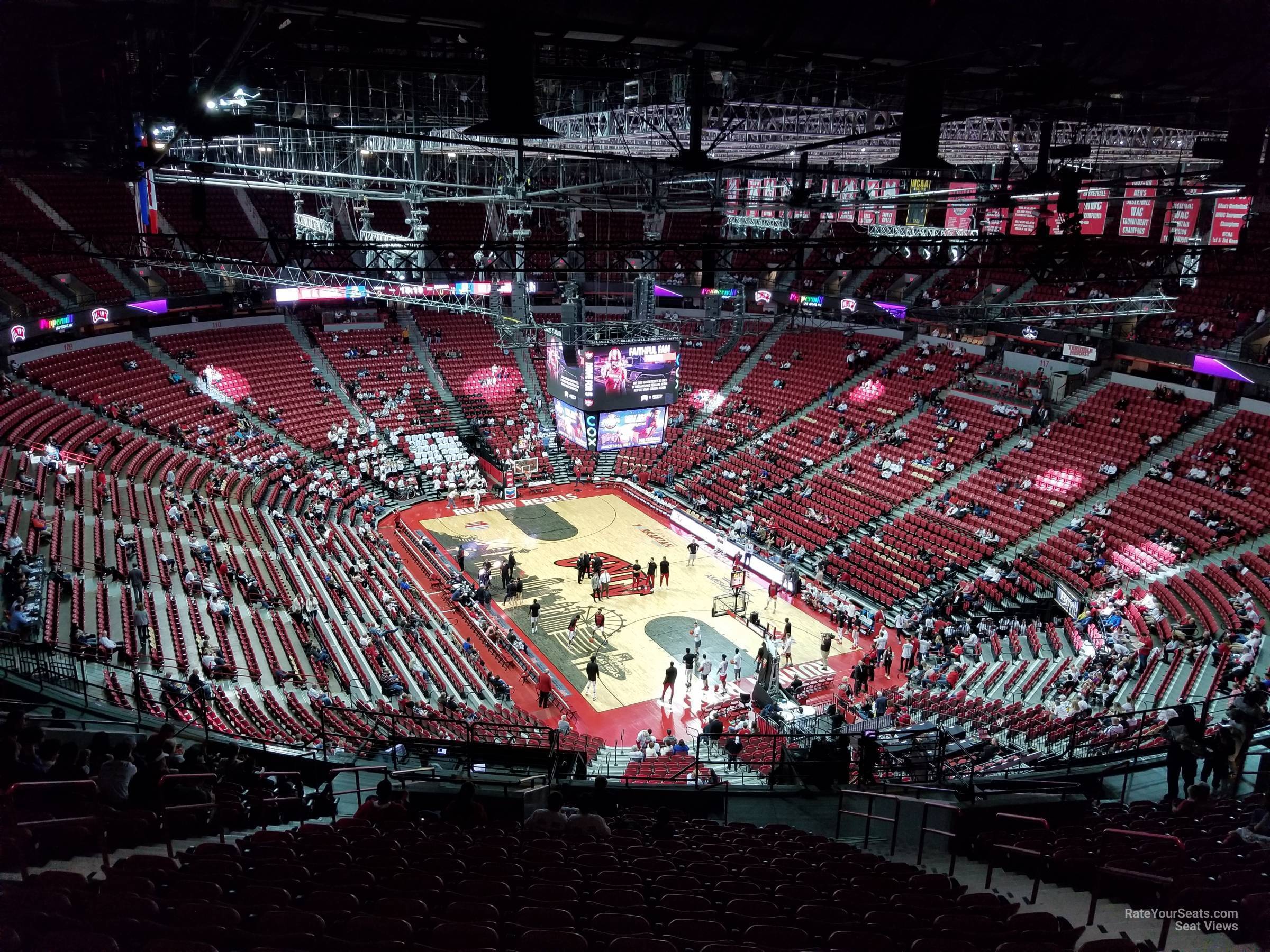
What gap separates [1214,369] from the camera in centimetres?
2217

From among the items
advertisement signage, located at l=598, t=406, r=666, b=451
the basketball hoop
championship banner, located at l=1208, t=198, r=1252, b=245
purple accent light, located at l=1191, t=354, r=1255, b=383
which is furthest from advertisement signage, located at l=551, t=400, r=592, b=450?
purple accent light, located at l=1191, t=354, r=1255, b=383

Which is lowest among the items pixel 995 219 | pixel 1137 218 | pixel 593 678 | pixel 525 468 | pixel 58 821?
pixel 525 468

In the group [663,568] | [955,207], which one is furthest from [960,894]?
[955,207]

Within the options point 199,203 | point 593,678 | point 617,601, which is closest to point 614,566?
point 617,601

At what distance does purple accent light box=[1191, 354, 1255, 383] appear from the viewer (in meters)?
21.6

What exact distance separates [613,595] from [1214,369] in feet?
54.4

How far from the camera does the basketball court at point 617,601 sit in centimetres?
1800

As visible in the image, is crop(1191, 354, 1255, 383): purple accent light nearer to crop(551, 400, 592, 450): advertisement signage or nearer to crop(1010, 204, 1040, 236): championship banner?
crop(1010, 204, 1040, 236): championship banner

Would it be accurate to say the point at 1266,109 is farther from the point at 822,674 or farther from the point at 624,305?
the point at 624,305

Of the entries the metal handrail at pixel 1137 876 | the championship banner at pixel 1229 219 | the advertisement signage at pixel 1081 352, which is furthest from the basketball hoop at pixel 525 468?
the metal handrail at pixel 1137 876

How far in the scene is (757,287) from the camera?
37.4 m

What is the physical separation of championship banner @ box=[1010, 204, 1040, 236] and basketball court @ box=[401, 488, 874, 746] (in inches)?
419

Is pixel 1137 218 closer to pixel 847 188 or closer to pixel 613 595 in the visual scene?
pixel 847 188

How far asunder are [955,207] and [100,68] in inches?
745
